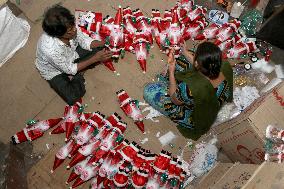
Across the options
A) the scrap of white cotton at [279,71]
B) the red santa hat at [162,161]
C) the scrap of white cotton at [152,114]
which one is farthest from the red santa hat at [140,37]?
the scrap of white cotton at [279,71]


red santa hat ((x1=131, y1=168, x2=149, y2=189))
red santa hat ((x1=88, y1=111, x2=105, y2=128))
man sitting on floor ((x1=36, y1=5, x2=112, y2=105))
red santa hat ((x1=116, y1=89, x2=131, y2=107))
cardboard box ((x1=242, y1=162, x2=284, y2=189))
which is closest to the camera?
cardboard box ((x1=242, y1=162, x2=284, y2=189))

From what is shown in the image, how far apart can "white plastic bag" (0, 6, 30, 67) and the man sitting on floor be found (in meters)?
0.69

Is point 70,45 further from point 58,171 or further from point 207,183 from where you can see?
point 207,183

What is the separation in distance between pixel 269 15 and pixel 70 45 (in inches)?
99.7

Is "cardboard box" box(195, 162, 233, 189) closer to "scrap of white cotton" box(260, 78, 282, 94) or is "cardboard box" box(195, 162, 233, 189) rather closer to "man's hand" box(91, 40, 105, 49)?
"scrap of white cotton" box(260, 78, 282, 94)

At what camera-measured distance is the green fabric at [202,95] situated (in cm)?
356

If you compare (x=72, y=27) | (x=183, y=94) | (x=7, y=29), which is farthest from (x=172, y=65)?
(x=7, y=29)

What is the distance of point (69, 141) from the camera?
4504 mm

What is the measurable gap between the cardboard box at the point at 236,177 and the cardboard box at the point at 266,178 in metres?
0.06

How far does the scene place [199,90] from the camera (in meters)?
3.56

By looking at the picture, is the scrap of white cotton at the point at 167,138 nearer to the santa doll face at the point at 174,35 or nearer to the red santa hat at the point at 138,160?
the red santa hat at the point at 138,160

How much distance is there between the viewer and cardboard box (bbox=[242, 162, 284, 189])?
3.07m

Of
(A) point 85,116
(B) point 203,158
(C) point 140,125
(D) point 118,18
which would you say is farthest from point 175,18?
(B) point 203,158

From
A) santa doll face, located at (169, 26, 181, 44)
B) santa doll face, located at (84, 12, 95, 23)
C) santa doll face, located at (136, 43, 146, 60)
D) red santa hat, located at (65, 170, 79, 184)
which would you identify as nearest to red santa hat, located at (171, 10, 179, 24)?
santa doll face, located at (169, 26, 181, 44)
